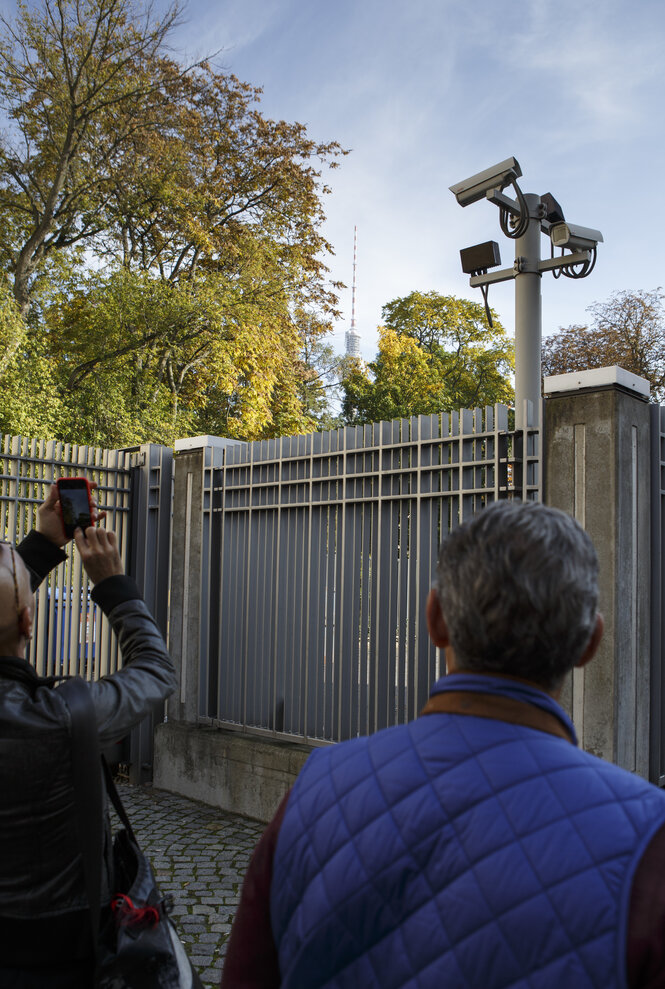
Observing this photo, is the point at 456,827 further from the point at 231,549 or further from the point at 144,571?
the point at 144,571

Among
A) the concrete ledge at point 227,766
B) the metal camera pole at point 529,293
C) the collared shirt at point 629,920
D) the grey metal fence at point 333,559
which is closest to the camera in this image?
the collared shirt at point 629,920

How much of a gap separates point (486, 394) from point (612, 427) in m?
30.2

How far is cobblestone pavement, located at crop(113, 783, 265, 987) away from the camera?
426 centimetres

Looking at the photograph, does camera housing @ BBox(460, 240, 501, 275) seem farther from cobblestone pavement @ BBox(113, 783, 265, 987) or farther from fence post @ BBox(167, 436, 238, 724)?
cobblestone pavement @ BBox(113, 783, 265, 987)

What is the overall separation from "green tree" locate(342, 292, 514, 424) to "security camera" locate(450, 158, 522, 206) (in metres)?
25.6

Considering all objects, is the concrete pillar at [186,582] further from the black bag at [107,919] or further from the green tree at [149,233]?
the green tree at [149,233]

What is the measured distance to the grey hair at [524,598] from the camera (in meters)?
Result: 1.16

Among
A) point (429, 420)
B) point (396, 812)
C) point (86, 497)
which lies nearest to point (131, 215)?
point (429, 420)

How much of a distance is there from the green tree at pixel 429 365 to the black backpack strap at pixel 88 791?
31.4 metres

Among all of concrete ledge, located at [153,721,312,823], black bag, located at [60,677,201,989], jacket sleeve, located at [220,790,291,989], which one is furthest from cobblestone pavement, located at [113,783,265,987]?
jacket sleeve, located at [220,790,291,989]

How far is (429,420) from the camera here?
553cm

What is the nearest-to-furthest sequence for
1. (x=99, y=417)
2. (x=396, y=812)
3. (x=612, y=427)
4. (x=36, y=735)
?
(x=396, y=812) < (x=36, y=735) < (x=612, y=427) < (x=99, y=417)

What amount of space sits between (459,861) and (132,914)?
40.0 inches

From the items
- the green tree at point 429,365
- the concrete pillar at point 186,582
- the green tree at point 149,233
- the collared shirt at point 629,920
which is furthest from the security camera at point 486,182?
the green tree at point 429,365
